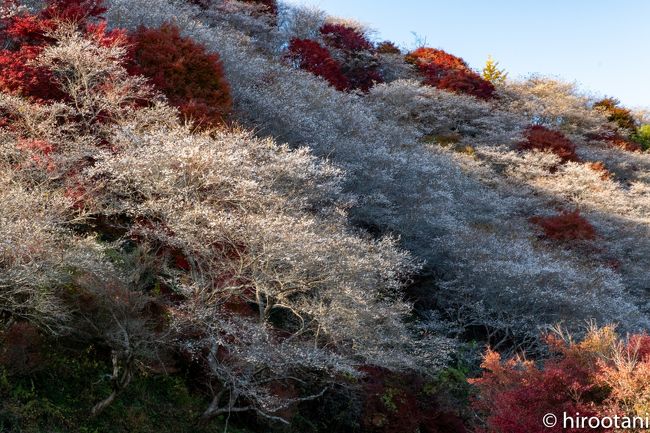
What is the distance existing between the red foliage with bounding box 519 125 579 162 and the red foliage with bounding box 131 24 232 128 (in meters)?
13.8

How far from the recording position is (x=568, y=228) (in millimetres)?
16875

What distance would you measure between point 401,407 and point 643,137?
90.6 feet

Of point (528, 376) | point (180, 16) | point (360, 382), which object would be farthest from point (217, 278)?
point (180, 16)

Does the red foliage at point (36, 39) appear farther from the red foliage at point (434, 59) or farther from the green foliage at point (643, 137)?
the green foliage at point (643, 137)

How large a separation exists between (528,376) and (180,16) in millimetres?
13576

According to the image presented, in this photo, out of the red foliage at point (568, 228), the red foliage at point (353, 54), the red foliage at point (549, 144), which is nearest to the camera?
the red foliage at point (568, 228)

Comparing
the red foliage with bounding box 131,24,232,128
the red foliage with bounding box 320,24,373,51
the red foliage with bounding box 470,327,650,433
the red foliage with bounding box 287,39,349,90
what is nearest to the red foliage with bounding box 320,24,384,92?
the red foliage with bounding box 320,24,373,51

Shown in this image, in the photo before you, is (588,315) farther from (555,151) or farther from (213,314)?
(555,151)

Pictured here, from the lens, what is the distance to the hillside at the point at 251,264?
271 inches

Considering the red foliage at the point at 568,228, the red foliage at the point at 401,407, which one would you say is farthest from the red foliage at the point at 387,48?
the red foliage at the point at 401,407

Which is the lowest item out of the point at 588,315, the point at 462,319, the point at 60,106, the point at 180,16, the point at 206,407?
the point at 206,407

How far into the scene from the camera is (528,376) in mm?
7027

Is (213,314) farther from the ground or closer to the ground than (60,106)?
closer to the ground

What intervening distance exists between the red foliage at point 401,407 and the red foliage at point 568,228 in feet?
28.9
